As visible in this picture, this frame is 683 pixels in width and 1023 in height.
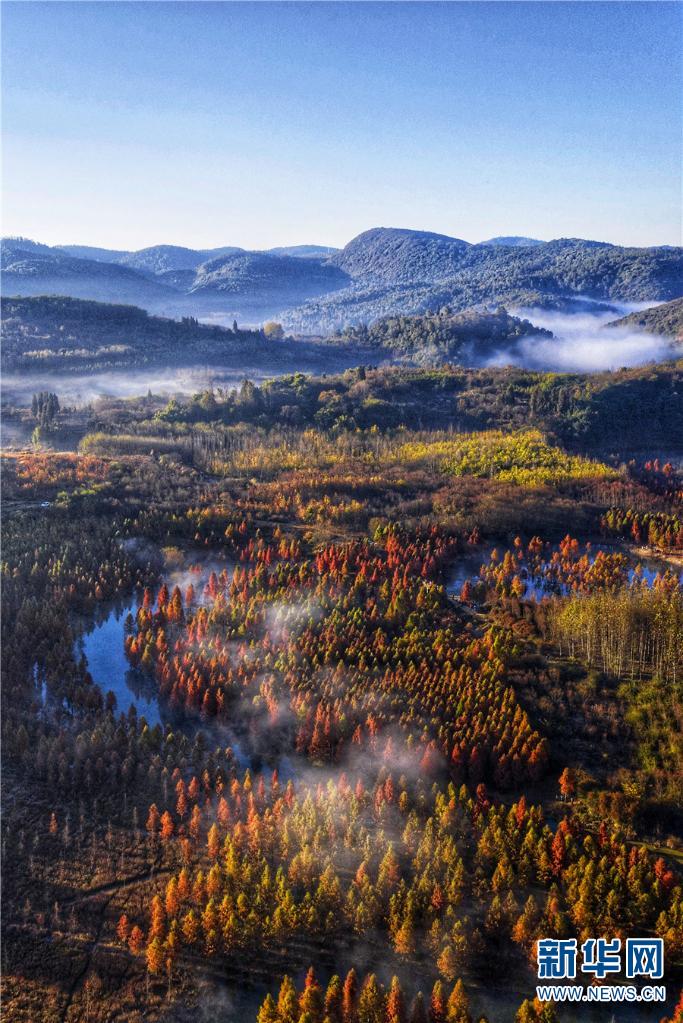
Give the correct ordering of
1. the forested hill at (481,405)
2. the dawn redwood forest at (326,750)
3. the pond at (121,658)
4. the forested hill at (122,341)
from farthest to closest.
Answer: the forested hill at (122,341)
the forested hill at (481,405)
the pond at (121,658)
the dawn redwood forest at (326,750)

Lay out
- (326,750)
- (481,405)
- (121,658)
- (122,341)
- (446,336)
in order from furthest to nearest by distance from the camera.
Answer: (446,336) < (122,341) < (481,405) < (121,658) < (326,750)

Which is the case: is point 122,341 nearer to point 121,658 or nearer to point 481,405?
point 481,405

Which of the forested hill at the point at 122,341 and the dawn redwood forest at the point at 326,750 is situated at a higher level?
the forested hill at the point at 122,341

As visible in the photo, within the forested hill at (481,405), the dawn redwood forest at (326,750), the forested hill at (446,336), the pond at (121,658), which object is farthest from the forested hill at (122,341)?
the pond at (121,658)

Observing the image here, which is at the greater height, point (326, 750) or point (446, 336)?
point (446, 336)

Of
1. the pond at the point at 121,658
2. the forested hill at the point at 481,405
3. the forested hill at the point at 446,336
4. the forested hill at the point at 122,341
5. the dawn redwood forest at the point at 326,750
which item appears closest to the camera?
the dawn redwood forest at the point at 326,750

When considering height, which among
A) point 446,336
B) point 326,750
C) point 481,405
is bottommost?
point 326,750

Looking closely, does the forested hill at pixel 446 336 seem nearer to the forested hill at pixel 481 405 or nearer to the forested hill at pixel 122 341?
the forested hill at pixel 122 341

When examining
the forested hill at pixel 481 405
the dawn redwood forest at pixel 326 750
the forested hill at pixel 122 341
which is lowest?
the dawn redwood forest at pixel 326 750

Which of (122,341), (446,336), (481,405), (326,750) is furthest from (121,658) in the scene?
(446,336)

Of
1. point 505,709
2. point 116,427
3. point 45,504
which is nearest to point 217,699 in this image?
point 505,709

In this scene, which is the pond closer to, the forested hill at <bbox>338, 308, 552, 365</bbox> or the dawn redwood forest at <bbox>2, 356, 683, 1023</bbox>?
the dawn redwood forest at <bbox>2, 356, 683, 1023</bbox>
